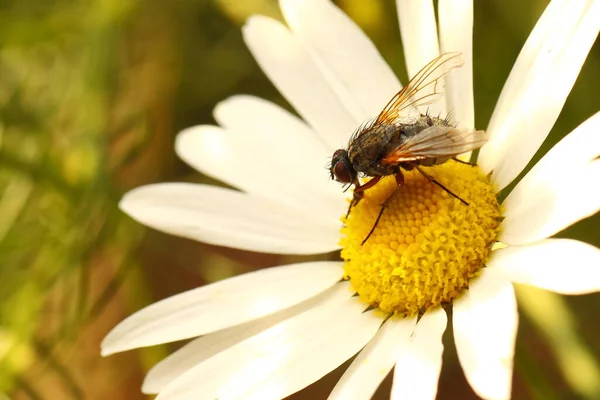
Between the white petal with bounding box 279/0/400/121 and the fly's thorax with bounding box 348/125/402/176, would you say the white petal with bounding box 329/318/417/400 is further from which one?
the white petal with bounding box 279/0/400/121

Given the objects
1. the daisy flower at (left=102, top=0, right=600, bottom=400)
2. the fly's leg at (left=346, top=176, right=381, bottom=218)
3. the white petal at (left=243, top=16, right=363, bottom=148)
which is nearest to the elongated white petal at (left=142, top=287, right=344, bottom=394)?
the daisy flower at (left=102, top=0, right=600, bottom=400)

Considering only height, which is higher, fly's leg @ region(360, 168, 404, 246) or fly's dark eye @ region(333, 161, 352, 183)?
fly's dark eye @ region(333, 161, 352, 183)

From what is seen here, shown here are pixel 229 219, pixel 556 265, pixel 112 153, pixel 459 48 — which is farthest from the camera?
pixel 112 153

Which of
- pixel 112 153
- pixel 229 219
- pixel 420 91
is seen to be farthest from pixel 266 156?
pixel 112 153

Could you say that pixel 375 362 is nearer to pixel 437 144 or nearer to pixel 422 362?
pixel 422 362

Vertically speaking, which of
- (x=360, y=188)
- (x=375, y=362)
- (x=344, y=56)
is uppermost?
(x=344, y=56)

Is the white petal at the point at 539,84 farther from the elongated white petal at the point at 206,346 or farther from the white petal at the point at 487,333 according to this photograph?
the elongated white petal at the point at 206,346

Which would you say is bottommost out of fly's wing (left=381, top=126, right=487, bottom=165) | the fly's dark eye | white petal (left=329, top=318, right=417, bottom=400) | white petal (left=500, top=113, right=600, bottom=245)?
white petal (left=329, top=318, right=417, bottom=400)
